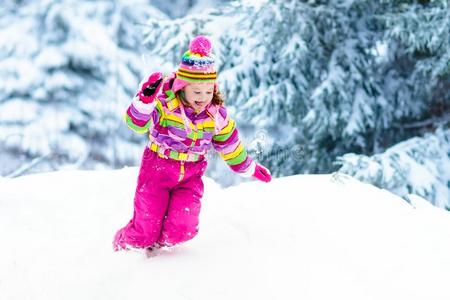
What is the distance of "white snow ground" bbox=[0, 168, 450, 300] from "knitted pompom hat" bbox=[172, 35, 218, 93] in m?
1.08

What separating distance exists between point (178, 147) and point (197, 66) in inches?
21.2

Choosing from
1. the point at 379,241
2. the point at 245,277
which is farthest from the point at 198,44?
the point at 379,241

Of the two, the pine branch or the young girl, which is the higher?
the young girl

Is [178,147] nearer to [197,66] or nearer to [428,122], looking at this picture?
[197,66]

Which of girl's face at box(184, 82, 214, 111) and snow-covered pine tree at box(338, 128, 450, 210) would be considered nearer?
girl's face at box(184, 82, 214, 111)

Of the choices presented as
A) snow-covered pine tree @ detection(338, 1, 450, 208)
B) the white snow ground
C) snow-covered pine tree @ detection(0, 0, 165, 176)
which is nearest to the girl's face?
the white snow ground

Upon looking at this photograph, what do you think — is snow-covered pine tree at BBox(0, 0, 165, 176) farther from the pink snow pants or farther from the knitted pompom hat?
the knitted pompom hat

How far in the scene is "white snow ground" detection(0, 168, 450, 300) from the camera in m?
2.85

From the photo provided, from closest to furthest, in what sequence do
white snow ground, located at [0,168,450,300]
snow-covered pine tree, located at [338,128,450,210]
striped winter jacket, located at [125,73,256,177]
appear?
white snow ground, located at [0,168,450,300], striped winter jacket, located at [125,73,256,177], snow-covered pine tree, located at [338,128,450,210]

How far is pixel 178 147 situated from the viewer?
3418 millimetres

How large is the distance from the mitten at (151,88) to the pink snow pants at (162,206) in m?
0.49

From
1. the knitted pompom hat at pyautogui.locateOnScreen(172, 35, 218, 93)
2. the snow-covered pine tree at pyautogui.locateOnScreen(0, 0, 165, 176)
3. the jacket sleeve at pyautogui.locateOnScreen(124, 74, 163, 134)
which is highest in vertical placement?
the knitted pompom hat at pyautogui.locateOnScreen(172, 35, 218, 93)

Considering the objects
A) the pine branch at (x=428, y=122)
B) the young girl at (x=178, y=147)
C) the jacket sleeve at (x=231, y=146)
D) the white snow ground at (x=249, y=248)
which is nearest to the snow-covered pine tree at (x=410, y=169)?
the pine branch at (x=428, y=122)

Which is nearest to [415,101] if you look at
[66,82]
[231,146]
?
[231,146]
